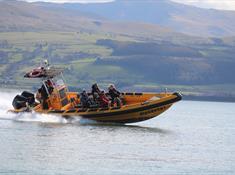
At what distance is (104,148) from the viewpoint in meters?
40.8

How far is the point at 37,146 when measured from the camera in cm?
4044

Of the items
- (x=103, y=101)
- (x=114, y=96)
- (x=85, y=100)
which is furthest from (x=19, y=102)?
(x=114, y=96)

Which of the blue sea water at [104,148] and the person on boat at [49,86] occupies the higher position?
the person on boat at [49,86]

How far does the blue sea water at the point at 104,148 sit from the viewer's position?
34562 millimetres

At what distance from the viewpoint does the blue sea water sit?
34.6 meters

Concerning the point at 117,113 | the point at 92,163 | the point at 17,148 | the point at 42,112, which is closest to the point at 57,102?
the point at 42,112

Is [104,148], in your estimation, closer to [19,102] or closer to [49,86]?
[49,86]

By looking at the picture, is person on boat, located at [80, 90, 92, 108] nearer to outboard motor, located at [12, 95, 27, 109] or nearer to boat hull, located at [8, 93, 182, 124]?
boat hull, located at [8, 93, 182, 124]

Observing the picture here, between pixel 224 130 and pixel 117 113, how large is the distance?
12.4 metres

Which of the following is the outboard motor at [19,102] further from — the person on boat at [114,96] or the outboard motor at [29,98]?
the person on boat at [114,96]

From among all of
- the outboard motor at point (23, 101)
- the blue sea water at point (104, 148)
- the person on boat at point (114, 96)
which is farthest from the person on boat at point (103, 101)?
the outboard motor at point (23, 101)

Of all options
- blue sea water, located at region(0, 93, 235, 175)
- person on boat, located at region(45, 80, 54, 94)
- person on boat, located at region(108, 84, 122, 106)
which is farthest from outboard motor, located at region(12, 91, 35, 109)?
person on boat, located at region(108, 84, 122, 106)

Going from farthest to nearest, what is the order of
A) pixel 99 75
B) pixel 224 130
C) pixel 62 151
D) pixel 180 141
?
1. pixel 99 75
2. pixel 224 130
3. pixel 180 141
4. pixel 62 151

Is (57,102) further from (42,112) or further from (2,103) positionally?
(2,103)
